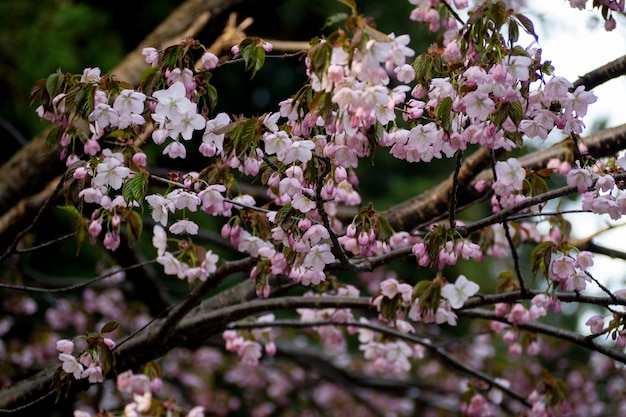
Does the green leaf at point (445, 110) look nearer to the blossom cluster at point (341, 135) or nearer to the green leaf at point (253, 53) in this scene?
the blossom cluster at point (341, 135)

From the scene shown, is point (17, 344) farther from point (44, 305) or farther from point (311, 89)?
point (311, 89)

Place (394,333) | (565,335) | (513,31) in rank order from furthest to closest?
(394,333) → (565,335) → (513,31)

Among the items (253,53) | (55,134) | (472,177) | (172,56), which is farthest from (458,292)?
(55,134)

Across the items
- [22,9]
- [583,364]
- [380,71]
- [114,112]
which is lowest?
[583,364]

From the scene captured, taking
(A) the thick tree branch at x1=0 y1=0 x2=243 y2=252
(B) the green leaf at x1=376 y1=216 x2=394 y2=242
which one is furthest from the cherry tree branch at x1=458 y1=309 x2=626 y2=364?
(A) the thick tree branch at x1=0 y1=0 x2=243 y2=252

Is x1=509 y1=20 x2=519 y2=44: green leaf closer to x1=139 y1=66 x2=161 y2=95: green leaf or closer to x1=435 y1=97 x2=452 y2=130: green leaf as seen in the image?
x1=435 y1=97 x2=452 y2=130: green leaf

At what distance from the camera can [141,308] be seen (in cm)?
416

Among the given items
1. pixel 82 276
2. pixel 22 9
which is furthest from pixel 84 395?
pixel 22 9

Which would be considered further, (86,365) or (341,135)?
(86,365)

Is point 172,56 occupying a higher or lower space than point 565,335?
higher

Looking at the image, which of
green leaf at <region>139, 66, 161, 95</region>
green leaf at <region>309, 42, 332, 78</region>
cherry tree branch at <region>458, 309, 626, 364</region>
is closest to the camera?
green leaf at <region>309, 42, 332, 78</region>

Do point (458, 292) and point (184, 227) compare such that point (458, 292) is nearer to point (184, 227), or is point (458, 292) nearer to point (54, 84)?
point (184, 227)

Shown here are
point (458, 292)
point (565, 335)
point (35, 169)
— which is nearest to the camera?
point (458, 292)

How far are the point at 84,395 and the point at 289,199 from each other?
294 centimetres
